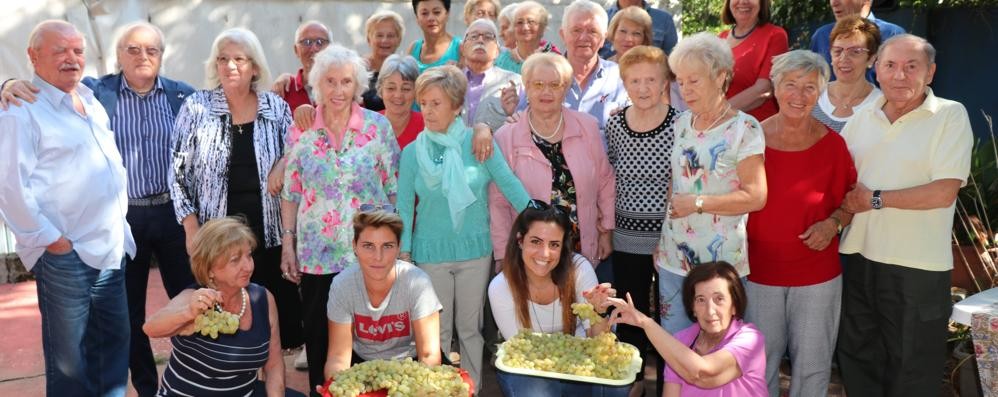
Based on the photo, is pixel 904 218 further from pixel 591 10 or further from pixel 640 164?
pixel 591 10

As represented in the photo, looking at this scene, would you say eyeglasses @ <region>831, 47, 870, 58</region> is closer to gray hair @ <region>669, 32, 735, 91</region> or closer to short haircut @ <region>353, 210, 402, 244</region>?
gray hair @ <region>669, 32, 735, 91</region>

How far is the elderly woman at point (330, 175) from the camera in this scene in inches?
161

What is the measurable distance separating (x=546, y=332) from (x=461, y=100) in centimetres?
110

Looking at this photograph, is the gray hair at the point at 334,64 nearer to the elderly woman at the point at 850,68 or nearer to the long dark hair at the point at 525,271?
the long dark hair at the point at 525,271

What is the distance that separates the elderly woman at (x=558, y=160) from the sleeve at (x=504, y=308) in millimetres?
414

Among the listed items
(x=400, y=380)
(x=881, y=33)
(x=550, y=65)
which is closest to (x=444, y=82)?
(x=550, y=65)

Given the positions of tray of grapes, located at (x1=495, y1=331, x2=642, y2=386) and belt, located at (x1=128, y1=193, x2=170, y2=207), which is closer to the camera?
tray of grapes, located at (x1=495, y1=331, x2=642, y2=386)

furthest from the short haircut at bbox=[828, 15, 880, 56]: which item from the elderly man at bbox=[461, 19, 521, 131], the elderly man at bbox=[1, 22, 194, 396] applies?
the elderly man at bbox=[1, 22, 194, 396]

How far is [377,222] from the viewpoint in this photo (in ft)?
12.0

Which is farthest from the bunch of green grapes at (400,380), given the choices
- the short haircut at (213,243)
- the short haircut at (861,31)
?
the short haircut at (861,31)

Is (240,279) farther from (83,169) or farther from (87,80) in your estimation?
(87,80)

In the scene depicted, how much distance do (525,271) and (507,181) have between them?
47 cm

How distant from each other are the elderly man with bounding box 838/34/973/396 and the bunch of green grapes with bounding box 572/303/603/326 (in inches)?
44.3

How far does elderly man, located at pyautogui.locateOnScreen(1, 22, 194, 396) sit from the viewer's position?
424 centimetres
